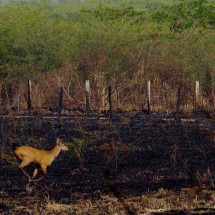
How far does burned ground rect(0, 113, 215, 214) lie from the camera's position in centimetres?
938

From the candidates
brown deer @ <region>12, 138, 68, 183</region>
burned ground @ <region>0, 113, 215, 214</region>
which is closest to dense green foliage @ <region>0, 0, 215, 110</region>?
burned ground @ <region>0, 113, 215, 214</region>

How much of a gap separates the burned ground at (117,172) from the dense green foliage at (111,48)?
898 centimetres

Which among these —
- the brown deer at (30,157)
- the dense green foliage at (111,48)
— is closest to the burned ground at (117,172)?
the brown deer at (30,157)

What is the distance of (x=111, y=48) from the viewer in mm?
30266

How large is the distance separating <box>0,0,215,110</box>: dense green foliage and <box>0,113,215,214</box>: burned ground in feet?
29.5

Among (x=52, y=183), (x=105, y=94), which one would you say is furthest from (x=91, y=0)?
(x=52, y=183)

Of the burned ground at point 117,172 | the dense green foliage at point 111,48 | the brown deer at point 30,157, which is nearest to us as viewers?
the burned ground at point 117,172

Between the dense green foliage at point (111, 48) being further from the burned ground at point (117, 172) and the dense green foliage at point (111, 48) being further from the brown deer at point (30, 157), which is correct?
the brown deer at point (30, 157)

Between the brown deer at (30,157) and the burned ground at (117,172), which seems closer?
the burned ground at (117,172)

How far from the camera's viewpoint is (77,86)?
1040 inches

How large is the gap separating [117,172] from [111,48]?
60.9ft

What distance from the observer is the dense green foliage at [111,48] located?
28922mm

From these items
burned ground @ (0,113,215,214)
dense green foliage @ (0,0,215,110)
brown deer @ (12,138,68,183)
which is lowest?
burned ground @ (0,113,215,214)

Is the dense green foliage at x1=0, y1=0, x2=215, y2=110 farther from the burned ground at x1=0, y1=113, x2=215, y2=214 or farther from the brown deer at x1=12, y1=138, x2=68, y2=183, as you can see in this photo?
the brown deer at x1=12, y1=138, x2=68, y2=183
